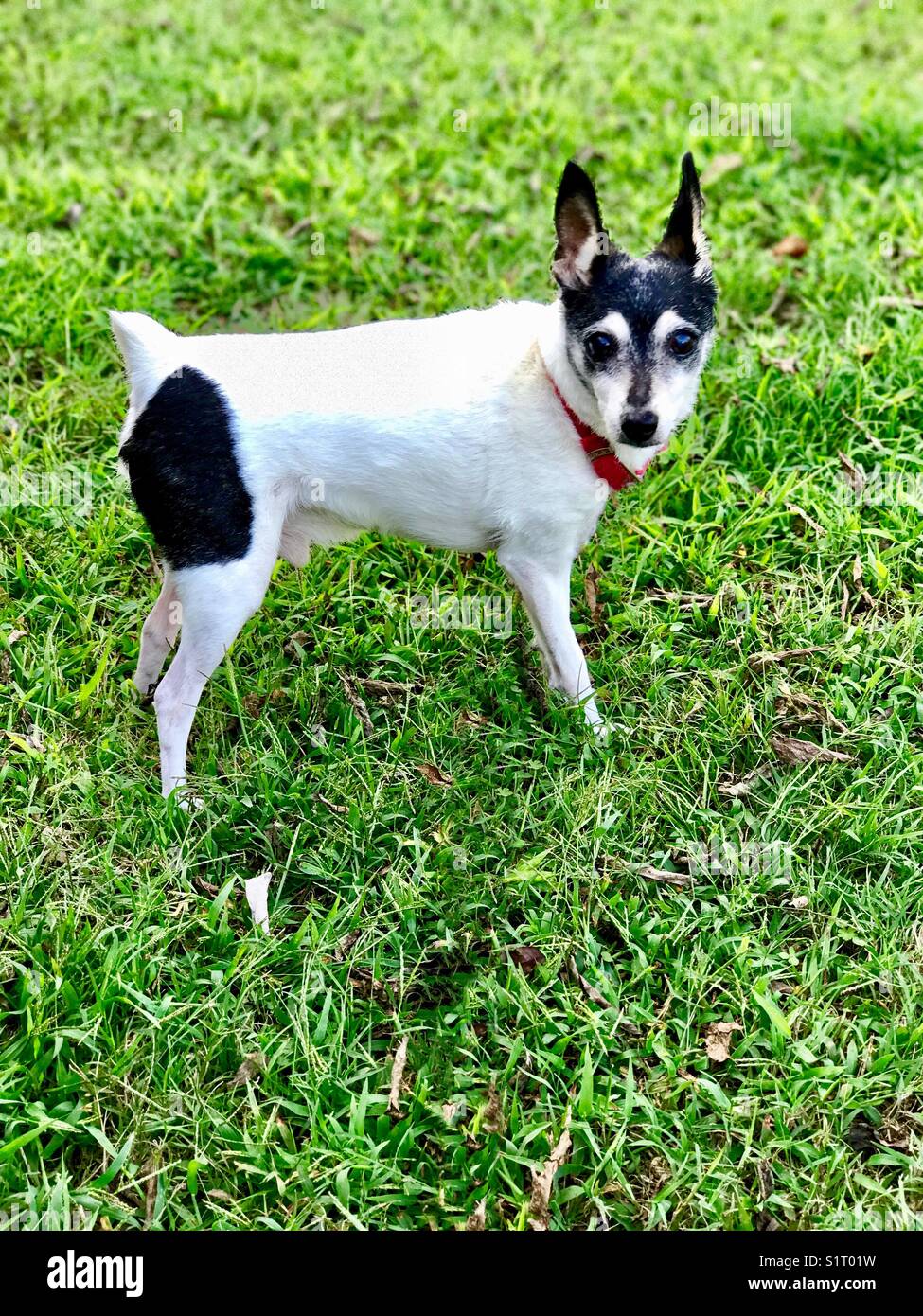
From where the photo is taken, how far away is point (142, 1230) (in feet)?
7.93

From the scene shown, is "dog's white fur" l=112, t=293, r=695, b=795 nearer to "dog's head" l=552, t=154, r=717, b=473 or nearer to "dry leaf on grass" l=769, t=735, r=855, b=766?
"dog's head" l=552, t=154, r=717, b=473

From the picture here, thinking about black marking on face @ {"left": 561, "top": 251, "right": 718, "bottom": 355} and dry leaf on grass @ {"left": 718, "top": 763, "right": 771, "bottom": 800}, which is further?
dry leaf on grass @ {"left": 718, "top": 763, "right": 771, "bottom": 800}

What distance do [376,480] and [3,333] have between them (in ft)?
7.38

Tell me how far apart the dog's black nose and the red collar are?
21 centimetres

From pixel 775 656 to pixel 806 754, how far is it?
0.37 metres

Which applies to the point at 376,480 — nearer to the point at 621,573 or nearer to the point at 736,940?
the point at 621,573

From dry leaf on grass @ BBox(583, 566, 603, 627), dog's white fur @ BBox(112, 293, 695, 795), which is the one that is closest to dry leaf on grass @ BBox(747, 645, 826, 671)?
dry leaf on grass @ BBox(583, 566, 603, 627)

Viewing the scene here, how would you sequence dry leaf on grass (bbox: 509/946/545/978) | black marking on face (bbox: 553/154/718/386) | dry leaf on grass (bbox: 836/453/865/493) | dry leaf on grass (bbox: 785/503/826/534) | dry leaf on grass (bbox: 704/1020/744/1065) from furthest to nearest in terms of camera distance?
dry leaf on grass (bbox: 836/453/865/493), dry leaf on grass (bbox: 785/503/826/534), black marking on face (bbox: 553/154/718/386), dry leaf on grass (bbox: 509/946/545/978), dry leaf on grass (bbox: 704/1020/744/1065)

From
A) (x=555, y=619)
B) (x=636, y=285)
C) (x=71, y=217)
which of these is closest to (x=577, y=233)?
(x=636, y=285)

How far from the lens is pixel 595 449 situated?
10.4 feet

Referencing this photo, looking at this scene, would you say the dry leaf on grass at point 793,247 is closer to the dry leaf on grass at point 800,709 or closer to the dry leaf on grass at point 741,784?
the dry leaf on grass at point 800,709

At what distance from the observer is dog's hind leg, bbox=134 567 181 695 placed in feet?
11.3

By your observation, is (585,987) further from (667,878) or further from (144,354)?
(144,354)

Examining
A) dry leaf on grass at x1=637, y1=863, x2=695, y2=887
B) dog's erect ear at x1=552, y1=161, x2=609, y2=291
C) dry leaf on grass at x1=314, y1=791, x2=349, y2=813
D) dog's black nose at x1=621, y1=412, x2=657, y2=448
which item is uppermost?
dog's erect ear at x1=552, y1=161, x2=609, y2=291
